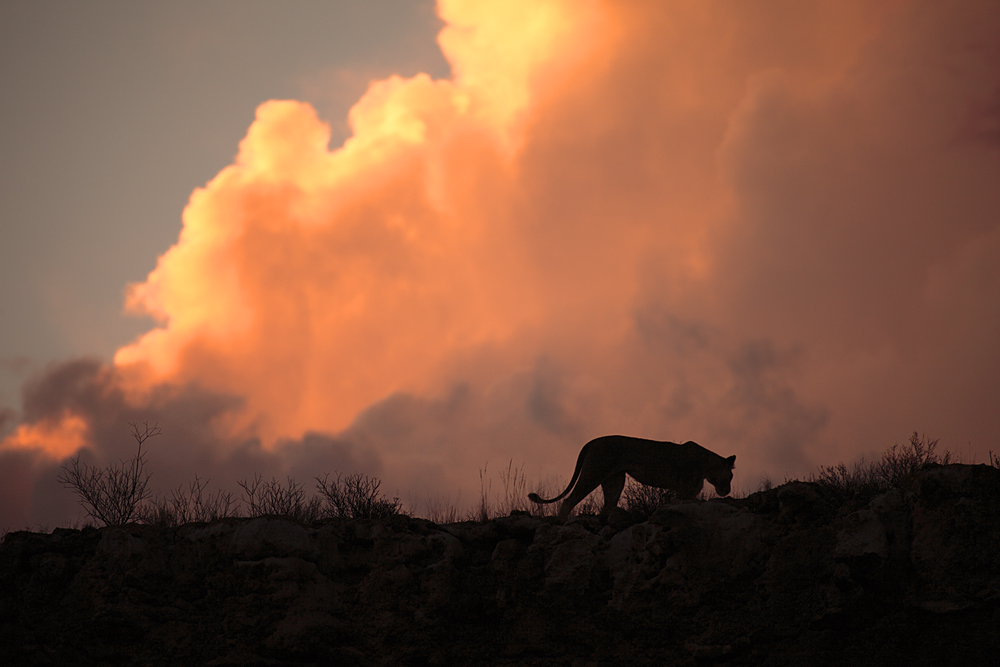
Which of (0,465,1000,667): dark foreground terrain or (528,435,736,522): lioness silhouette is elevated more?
(528,435,736,522): lioness silhouette

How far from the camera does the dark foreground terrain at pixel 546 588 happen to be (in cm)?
606

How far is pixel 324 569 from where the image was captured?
7422 millimetres

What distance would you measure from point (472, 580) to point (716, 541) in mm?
2567

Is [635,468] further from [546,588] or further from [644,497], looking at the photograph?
[546,588]

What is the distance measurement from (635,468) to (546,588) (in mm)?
4822

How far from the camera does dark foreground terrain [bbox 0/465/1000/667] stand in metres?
6.06

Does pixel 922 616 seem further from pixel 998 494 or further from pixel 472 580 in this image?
pixel 472 580

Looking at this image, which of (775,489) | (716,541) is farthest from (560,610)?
(775,489)

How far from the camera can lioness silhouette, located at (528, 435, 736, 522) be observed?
11.4 meters

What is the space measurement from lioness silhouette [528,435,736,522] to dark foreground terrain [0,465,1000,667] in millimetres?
3575

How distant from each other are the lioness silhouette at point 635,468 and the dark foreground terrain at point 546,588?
3.58 m

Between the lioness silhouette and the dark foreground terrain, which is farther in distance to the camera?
the lioness silhouette

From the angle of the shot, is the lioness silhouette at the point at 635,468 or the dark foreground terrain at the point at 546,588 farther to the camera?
the lioness silhouette at the point at 635,468

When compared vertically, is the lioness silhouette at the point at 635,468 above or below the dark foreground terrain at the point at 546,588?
above
